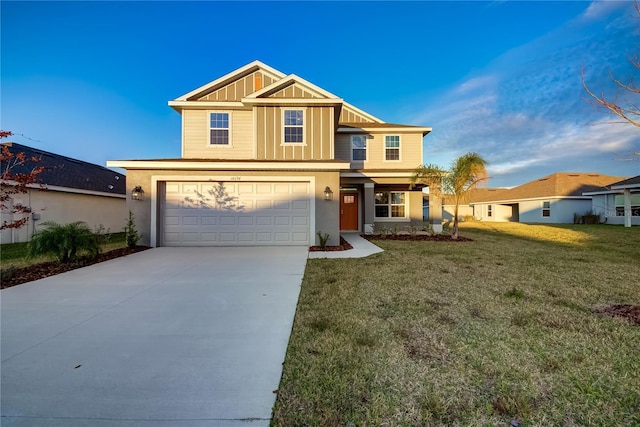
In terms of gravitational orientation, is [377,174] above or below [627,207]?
above

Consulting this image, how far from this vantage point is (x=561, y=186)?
87.2 feet

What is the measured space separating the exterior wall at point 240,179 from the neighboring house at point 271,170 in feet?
0.11

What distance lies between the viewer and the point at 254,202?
10.1m

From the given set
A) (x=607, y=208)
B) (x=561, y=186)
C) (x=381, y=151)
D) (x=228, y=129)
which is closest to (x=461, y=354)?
(x=228, y=129)

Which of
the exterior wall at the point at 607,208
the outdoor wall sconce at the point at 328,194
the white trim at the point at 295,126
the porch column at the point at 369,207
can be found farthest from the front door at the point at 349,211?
the exterior wall at the point at 607,208

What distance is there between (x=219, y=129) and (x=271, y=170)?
463 centimetres

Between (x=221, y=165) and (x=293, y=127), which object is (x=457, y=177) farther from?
(x=221, y=165)

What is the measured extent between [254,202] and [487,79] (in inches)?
487

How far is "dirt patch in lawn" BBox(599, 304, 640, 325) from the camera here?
3.71 metres

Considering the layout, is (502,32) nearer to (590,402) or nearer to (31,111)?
(590,402)

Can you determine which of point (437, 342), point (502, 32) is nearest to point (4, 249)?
point (437, 342)

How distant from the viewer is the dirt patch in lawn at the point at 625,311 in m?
3.71

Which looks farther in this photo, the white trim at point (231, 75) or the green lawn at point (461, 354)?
the white trim at point (231, 75)

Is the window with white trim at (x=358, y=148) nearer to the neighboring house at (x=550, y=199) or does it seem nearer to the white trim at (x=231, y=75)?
the white trim at (x=231, y=75)
